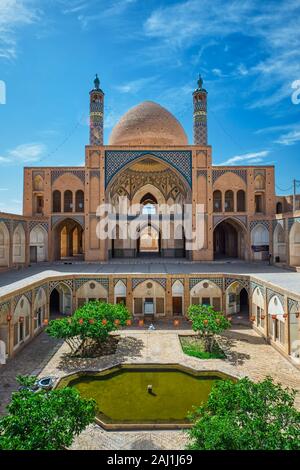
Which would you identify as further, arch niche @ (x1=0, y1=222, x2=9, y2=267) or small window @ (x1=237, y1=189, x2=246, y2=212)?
small window @ (x1=237, y1=189, x2=246, y2=212)

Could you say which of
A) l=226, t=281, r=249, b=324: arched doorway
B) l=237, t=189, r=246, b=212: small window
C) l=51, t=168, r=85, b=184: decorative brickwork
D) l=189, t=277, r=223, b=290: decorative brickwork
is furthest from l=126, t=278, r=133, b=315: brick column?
l=237, t=189, r=246, b=212: small window

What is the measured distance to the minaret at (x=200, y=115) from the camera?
17500mm

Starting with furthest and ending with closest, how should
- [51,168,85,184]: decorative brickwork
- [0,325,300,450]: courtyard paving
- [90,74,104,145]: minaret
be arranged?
1. [90,74,104,145]: minaret
2. [51,168,85,184]: decorative brickwork
3. [0,325,300,450]: courtyard paving

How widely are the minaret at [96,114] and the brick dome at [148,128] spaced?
4.91 feet

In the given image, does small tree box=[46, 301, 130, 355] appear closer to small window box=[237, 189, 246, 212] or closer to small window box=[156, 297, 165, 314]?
small window box=[156, 297, 165, 314]

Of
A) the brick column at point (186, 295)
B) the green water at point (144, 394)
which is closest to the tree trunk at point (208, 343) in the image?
the green water at point (144, 394)

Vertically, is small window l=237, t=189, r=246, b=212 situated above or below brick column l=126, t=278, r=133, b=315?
above

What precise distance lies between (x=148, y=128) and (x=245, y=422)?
17.1 m

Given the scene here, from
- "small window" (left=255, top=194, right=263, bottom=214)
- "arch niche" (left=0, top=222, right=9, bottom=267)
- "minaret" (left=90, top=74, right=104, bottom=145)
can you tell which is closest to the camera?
"arch niche" (left=0, top=222, right=9, bottom=267)

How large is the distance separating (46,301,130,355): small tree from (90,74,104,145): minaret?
11.5 m

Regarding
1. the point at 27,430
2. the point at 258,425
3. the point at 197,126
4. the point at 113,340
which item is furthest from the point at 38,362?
the point at 197,126

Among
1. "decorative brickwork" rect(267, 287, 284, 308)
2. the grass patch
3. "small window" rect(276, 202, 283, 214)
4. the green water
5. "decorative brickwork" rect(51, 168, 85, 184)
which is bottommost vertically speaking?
the green water

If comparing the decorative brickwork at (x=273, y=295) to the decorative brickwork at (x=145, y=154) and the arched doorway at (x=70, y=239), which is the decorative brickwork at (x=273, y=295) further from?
the arched doorway at (x=70, y=239)

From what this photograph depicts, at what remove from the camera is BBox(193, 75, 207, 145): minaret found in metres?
17.5
